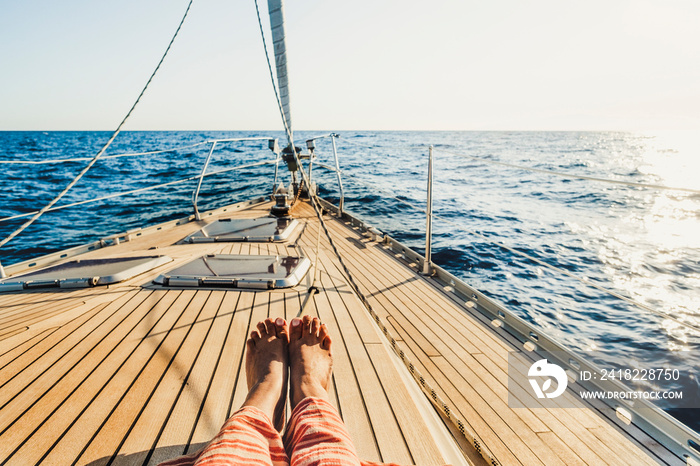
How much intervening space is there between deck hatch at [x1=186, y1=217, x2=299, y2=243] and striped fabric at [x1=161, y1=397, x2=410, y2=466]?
2.29 m

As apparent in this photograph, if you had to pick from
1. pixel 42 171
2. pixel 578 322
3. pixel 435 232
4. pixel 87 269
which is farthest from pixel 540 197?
pixel 42 171

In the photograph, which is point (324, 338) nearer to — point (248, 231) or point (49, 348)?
point (49, 348)

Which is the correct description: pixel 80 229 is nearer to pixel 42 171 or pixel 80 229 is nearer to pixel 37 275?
pixel 37 275

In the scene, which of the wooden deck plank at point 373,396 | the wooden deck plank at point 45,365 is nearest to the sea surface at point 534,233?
the wooden deck plank at point 373,396

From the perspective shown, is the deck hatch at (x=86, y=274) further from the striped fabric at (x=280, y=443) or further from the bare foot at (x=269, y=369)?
the striped fabric at (x=280, y=443)

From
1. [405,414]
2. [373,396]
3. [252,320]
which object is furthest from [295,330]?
[405,414]

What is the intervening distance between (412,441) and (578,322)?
140 inches

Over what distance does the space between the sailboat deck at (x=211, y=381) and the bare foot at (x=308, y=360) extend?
3.1 inches

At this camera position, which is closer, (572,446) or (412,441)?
(412,441)

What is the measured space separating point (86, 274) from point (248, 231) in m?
1.34

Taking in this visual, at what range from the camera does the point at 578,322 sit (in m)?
3.81

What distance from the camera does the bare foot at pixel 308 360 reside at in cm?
114

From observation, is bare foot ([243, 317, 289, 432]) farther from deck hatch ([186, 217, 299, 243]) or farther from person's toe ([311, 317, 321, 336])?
deck hatch ([186, 217, 299, 243])

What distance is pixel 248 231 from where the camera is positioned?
3.31m
